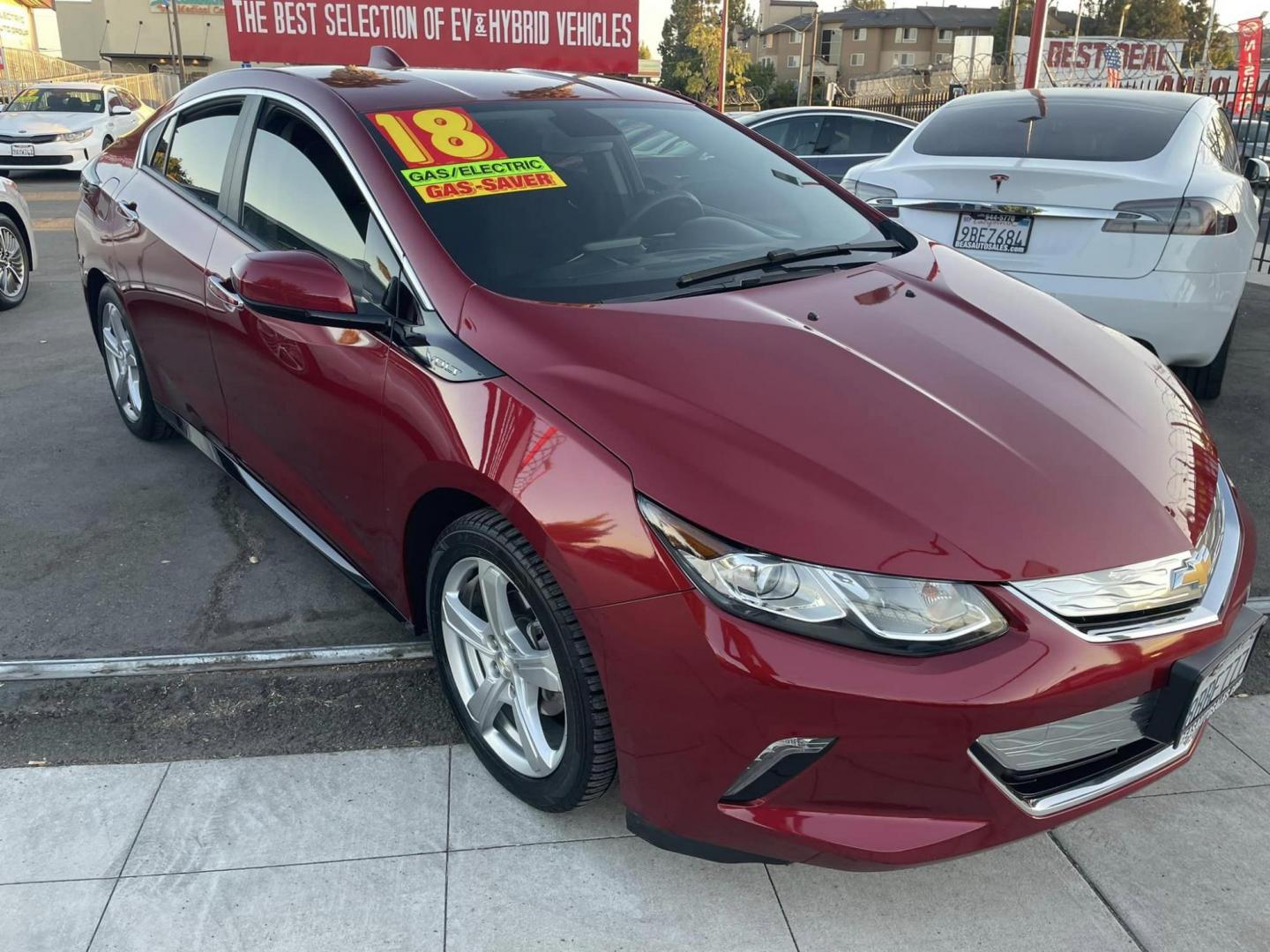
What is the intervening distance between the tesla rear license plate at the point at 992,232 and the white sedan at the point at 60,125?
14034 millimetres

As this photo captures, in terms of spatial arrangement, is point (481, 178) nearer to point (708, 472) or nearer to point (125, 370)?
point (708, 472)

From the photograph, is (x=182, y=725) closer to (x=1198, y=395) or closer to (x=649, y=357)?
(x=649, y=357)

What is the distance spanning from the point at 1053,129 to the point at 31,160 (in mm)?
15993

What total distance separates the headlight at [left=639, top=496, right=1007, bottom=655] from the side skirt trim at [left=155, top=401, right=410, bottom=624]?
1.22 m

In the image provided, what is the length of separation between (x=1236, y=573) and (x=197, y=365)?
10.2 feet

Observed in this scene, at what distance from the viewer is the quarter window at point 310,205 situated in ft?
8.47

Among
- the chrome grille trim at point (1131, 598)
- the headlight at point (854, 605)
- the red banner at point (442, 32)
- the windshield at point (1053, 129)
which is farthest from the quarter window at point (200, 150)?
the red banner at point (442, 32)

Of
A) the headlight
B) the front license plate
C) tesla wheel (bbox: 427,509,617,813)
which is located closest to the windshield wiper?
tesla wheel (bbox: 427,509,617,813)

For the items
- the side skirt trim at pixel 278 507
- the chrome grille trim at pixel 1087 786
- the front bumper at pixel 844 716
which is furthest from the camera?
the side skirt trim at pixel 278 507

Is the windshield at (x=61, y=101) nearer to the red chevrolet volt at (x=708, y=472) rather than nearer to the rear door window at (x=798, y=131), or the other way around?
the rear door window at (x=798, y=131)

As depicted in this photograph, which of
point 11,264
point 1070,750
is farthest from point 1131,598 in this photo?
point 11,264

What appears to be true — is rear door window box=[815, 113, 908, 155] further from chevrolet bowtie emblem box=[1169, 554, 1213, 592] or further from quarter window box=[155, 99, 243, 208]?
chevrolet bowtie emblem box=[1169, 554, 1213, 592]

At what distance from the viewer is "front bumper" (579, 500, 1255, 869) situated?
174cm

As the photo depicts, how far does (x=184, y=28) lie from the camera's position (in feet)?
173
